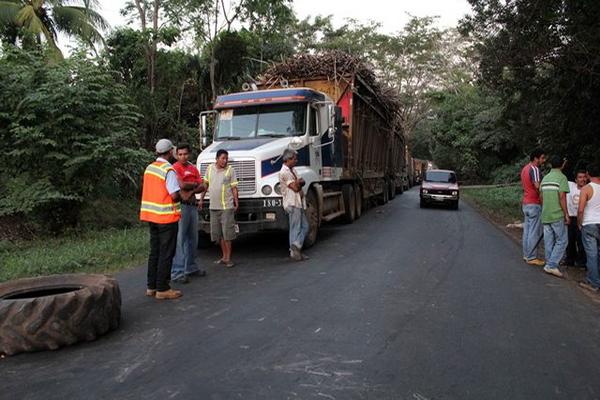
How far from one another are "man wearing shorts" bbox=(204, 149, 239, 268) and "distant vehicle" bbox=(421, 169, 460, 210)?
41.4 ft

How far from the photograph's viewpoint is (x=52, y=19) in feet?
66.3

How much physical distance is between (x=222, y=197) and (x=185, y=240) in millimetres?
1098

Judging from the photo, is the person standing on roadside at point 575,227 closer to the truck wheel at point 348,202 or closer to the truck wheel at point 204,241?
the truck wheel at point 348,202

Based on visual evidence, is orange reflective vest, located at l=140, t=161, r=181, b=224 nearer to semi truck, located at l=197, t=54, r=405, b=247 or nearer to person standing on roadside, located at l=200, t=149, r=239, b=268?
person standing on roadside, located at l=200, t=149, r=239, b=268

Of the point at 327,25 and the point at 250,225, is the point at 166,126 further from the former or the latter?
the point at 327,25

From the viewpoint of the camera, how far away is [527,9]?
10.4 m

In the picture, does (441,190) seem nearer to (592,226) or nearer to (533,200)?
(533,200)

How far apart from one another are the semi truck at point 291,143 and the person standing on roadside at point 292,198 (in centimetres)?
20

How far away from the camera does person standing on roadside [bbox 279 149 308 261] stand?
8.47m

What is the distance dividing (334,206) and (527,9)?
5797 mm

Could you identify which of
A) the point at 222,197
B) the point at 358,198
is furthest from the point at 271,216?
the point at 358,198

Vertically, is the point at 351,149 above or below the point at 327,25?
below

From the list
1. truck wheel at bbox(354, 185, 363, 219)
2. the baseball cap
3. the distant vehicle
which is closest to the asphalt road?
the baseball cap

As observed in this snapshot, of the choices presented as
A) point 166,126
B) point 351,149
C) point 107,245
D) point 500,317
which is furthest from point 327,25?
point 500,317
